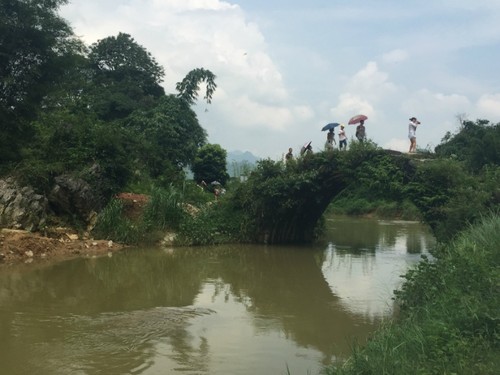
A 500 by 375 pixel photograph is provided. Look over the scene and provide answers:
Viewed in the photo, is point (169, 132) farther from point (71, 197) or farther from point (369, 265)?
point (369, 265)

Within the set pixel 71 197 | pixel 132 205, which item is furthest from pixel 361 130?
pixel 71 197

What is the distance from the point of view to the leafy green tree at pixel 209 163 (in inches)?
1179

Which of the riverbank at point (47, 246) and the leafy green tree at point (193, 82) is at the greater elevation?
the leafy green tree at point (193, 82)

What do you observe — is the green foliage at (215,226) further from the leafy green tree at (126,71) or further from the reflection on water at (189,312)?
the leafy green tree at (126,71)

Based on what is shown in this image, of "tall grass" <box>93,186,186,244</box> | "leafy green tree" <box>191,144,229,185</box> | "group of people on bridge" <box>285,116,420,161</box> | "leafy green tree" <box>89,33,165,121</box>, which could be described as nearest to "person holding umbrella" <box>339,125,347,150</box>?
"group of people on bridge" <box>285,116,420,161</box>

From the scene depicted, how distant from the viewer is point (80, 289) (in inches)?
398

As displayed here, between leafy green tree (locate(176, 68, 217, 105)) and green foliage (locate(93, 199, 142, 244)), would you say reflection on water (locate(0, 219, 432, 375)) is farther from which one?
leafy green tree (locate(176, 68, 217, 105))

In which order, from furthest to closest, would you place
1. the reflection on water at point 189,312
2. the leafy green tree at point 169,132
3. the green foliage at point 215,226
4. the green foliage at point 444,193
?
the leafy green tree at point 169,132, the green foliage at point 215,226, the green foliage at point 444,193, the reflection on water at point 189,312

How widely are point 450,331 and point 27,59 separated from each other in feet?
37.2

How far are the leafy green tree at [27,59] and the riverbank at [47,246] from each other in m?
2.28

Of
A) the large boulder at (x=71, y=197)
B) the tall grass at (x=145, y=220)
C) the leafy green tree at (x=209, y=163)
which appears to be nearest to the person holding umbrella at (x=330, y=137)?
the tall grass at (x=145, y=220)

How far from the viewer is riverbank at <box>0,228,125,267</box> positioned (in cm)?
1306

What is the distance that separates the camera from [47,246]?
45.9 feet

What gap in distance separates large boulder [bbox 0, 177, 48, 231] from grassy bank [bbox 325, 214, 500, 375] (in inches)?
460
